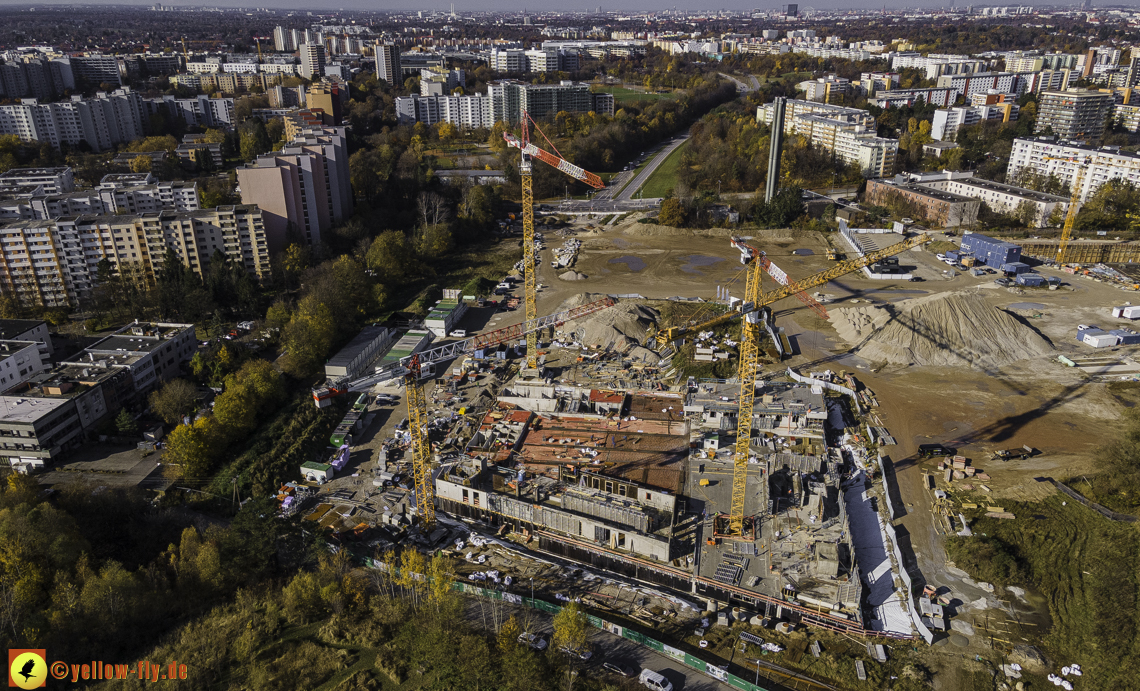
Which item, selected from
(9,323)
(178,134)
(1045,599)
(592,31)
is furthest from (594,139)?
(592,31)

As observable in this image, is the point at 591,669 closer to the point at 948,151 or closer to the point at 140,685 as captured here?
the point at 140,685

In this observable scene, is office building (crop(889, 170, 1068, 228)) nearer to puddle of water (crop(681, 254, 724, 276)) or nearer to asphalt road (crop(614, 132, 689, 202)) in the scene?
puddle of water (crop(681, 254, 724, 276))

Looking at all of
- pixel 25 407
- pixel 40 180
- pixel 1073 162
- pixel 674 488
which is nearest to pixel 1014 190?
pixel 1073 162

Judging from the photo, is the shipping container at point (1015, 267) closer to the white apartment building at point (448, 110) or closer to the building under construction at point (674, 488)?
the building under construction at point (674, 488)

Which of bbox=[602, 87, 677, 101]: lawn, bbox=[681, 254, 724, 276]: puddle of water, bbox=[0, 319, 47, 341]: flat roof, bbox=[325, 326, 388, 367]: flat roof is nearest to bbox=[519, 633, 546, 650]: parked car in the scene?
bbox=[325, 326, 388, 367]: flat roof

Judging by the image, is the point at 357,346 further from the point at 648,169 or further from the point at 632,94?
the point at 632,94

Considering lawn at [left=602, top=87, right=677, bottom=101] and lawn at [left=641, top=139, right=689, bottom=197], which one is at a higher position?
lawn at [left=602, top=87, right=677, bottom=101]
